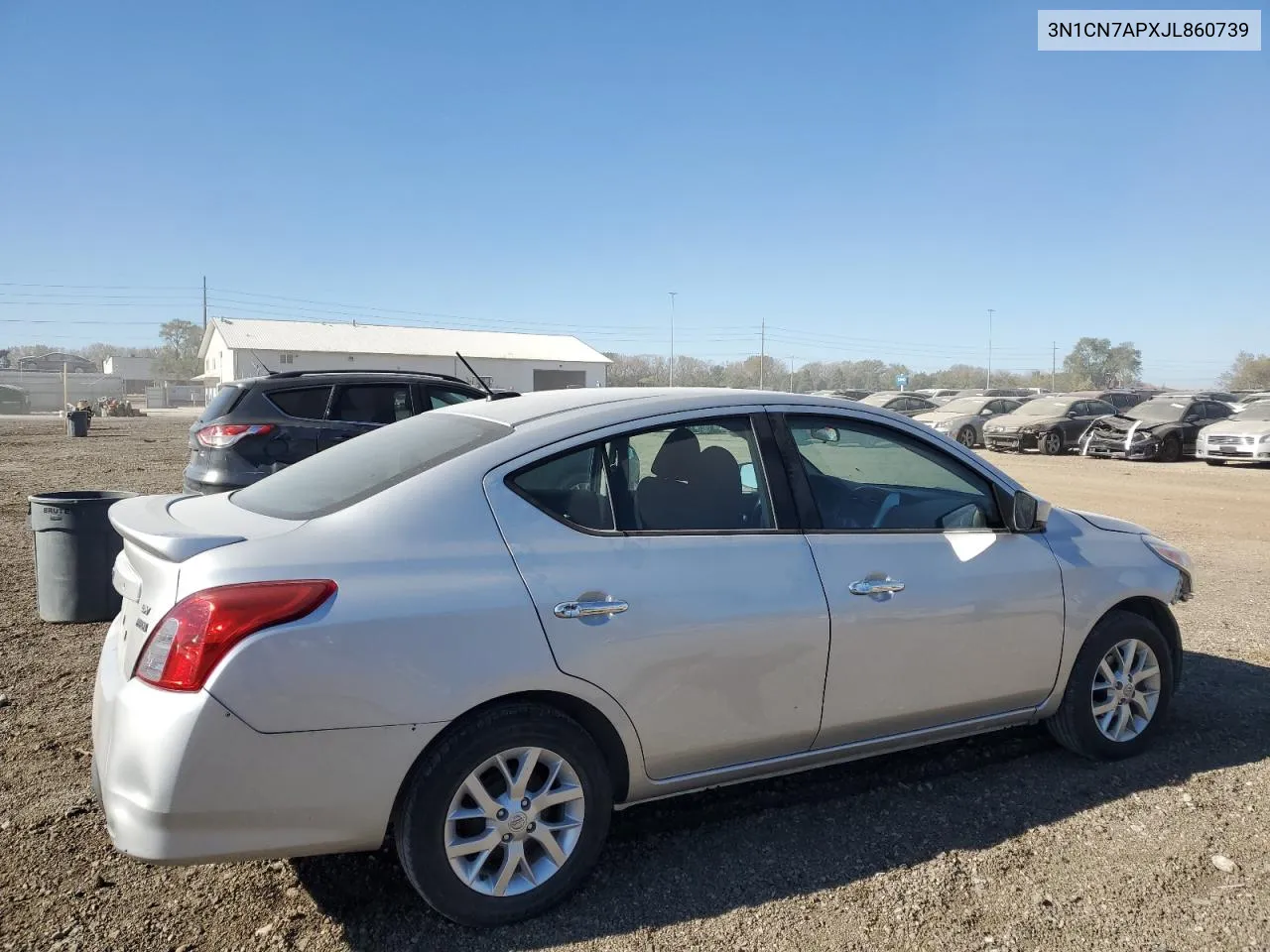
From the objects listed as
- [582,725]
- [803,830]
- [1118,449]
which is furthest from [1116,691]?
[1118,449]

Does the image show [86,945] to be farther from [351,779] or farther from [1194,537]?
[1194,537]

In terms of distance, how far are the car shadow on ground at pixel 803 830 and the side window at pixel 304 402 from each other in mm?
6191

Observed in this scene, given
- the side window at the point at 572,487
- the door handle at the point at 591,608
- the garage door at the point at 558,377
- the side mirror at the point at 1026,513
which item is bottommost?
the door handle at the point at 591,608

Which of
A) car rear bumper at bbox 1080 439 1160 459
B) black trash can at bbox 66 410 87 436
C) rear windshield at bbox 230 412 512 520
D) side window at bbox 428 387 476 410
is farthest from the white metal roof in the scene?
rear windshield at bbox 230 412 512 520

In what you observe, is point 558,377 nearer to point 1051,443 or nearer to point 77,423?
point 77,423

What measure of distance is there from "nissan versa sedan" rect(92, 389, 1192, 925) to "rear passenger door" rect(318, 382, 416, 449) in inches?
210

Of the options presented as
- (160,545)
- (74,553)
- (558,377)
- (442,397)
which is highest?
(558,377)

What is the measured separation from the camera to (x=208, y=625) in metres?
2.59

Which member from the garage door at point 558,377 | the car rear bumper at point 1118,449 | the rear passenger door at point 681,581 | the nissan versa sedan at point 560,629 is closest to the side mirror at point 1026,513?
the nissan versa sedan at point 560,629

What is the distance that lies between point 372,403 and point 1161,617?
7196 mm

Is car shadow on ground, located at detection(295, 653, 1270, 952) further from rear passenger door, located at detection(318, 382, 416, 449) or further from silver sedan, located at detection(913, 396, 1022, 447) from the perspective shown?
silver sedan, located at detection(913, 396, 1022, 447)

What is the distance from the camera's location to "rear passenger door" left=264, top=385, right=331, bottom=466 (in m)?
8.62

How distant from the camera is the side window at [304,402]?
885cm

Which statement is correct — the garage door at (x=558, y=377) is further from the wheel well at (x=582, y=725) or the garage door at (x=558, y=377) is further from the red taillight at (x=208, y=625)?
the red taillight at (x=208, y=625)
